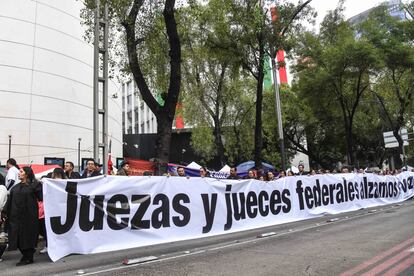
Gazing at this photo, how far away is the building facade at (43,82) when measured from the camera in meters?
39.2

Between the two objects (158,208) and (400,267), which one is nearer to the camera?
(400,267)

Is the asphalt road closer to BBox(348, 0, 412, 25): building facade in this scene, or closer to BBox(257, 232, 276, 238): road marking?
BBox(257, 232, 276, 238): road marking

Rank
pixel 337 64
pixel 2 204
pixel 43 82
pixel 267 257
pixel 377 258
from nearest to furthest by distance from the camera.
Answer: pixel 377 258
pixel 267 257
pixel 2 204
pixel 337 64
pixel 43 82

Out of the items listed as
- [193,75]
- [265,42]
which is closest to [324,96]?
[193,75]

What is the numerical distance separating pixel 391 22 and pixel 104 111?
21761 millimetres

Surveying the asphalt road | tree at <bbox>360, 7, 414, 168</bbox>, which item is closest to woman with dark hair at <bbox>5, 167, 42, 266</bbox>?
the asphalt road

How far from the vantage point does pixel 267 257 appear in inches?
308

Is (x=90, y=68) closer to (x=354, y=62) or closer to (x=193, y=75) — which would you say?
(x=193, y=75)

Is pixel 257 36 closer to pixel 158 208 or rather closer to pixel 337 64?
pixel 337 64

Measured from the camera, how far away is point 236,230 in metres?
11.6

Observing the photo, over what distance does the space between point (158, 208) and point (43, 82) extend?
3480 centimetres

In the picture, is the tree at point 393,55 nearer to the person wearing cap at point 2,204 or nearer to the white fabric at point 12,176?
the white fabric at point 12,176

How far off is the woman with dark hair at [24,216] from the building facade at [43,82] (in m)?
32.7

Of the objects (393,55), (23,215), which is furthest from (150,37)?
(393,55)
